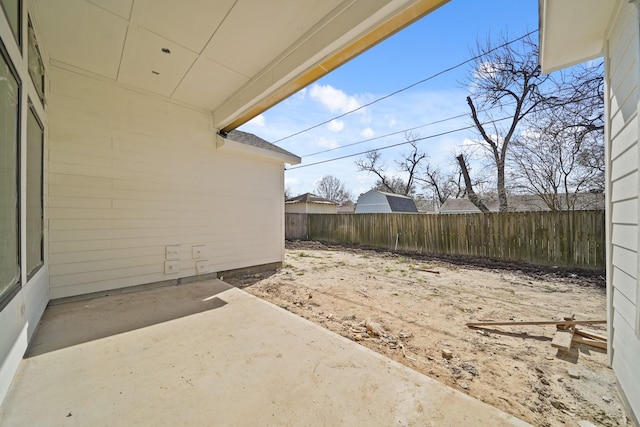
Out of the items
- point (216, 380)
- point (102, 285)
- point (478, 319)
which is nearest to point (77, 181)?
point (102, 285)

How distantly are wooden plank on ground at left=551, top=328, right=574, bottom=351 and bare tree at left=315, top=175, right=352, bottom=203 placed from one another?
100 feet

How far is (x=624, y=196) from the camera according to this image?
1649 mm

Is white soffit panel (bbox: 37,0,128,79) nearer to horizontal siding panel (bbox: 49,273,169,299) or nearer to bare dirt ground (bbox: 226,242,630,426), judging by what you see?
horizontal siding panel (bbox: 49,273,169,299)

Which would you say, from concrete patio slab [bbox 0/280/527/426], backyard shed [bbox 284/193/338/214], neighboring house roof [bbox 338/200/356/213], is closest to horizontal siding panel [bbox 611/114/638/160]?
concrete patio slab [bbox 0/280/527/426]

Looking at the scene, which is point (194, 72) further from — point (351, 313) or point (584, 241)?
point (584, 241)

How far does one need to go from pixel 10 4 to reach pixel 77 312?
2.92 metres

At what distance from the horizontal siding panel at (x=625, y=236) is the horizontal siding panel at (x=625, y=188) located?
7.7 inches

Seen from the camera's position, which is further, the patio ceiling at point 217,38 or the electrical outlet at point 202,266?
the electrical outlet at point 202,266

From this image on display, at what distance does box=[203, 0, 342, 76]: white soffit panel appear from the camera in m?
2.34

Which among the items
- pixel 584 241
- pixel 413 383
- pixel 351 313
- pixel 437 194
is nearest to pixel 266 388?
pixel 413 383

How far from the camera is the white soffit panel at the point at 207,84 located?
10.8 ft

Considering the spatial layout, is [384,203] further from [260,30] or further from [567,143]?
[260,30]

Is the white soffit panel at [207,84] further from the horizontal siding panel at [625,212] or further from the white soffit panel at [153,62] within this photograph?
the horizontal siding panel at [625,212]

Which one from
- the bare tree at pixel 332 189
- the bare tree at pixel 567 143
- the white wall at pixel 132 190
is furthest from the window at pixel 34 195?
the bare tree at pixel 332 189
